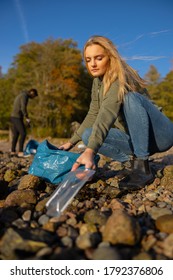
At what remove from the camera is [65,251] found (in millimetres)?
1101

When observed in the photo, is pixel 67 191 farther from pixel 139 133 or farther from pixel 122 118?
pixel 122 118

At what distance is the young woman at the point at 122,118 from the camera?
5.94 feet

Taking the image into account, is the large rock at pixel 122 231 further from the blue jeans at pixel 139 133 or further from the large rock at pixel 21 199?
the blue jeans at pixel 139 133

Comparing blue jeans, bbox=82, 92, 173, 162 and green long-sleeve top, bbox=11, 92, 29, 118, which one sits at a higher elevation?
green long-sleeve top, bbox=11, 92, 29, 118

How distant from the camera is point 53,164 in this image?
223 centimetres

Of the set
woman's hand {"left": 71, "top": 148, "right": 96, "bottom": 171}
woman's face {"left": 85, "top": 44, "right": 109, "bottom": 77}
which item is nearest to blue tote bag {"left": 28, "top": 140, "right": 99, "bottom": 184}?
woman's hand {"left": 71, "top": 148, "right": 96, "bottom": 171}

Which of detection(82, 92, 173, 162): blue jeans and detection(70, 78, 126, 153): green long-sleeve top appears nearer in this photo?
detection(70, 78, 126, 153): green long-sleeve top

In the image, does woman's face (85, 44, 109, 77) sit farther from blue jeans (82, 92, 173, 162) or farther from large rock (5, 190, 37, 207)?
large rock (5, 190, 37, 207)

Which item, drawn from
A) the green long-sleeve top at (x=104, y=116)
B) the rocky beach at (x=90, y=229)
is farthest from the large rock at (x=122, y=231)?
the green long-sleeve top at (x=104, y=116)

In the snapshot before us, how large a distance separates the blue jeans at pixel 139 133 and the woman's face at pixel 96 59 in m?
0.28

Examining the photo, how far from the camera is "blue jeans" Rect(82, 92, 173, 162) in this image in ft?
6.66

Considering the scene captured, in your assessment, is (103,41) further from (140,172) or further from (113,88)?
(140,172)

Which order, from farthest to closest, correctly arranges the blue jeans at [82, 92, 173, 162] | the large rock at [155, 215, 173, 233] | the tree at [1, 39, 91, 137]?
the tree at [1, 39, 91, 137]
the blue jeans at [82, 92, 173, 162]
the large rock at [155, 215, 173, 233]
